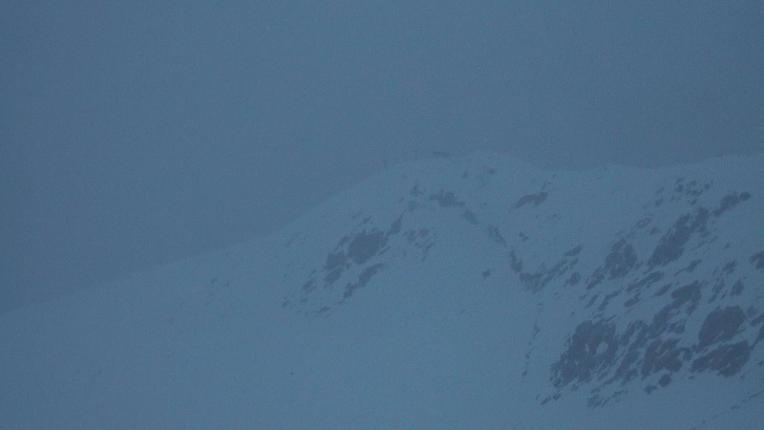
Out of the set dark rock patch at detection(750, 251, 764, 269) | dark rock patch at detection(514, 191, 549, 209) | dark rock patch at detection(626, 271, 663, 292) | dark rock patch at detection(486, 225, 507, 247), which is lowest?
dark rock patch at detection(750, 251, 764, 269)

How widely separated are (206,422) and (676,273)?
74.3ft

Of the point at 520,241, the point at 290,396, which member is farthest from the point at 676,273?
the point at 290,396

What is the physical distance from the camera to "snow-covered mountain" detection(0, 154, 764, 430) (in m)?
27.1

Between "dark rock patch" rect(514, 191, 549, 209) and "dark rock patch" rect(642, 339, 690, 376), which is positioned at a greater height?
"dark rock patch" rect(514, 191, 549, 209)

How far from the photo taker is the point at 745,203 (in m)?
30.1

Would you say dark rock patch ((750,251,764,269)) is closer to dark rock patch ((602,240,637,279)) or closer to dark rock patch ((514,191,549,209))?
dark rock patch ((602,240,637,279))

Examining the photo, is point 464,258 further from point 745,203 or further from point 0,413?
point 0,413

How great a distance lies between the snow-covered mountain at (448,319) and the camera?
27109 mm

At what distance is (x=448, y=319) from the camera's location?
37.6m

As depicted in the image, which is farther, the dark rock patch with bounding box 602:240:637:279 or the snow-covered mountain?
the dark rock patch with bounding box 602:240:637:279

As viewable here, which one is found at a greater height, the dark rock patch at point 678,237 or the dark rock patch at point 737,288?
the dark rock patch at point 678,237

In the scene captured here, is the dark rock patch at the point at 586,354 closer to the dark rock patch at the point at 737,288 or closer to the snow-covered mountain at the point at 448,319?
the snow-covered mountain at the point at 448,319

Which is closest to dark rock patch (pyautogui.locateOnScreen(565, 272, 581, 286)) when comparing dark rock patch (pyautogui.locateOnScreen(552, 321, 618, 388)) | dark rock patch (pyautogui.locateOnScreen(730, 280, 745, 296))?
dark rock patch (pyautogui.locateOnScreen(552, 321, 618, 388))

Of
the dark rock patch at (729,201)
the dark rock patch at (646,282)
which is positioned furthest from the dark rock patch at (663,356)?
the dark rock patch at (729,201)
